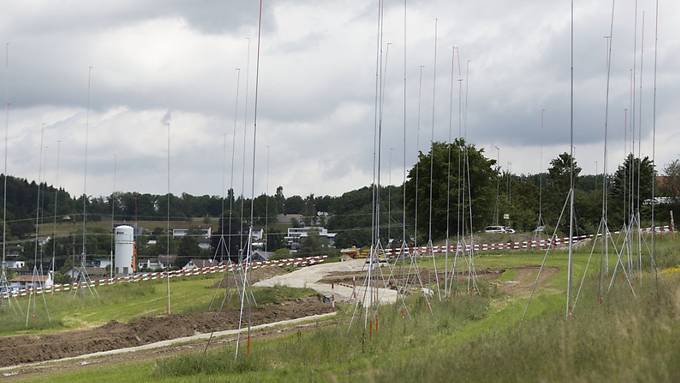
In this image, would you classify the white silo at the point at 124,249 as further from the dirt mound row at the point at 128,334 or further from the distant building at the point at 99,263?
the dirt mound row at the point at 128,334

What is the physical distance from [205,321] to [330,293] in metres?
10.8

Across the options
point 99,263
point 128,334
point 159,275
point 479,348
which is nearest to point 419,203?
point 159,275

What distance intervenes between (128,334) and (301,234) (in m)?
63.3

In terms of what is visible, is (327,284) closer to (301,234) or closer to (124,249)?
(124,249)

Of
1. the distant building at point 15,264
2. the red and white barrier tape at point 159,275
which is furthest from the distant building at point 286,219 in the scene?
the red and white barrier tape at point 159,275

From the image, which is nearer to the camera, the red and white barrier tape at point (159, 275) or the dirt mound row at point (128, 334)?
the dirt mound row at point (128, 334)

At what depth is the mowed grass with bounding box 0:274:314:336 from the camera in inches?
1713

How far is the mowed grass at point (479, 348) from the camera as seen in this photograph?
13.4m

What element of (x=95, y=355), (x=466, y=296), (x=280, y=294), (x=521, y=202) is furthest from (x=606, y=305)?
(x=521, y=202)

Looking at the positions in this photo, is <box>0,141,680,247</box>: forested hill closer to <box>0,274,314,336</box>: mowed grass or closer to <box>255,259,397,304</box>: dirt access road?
<box>255,259,397,304</box>: dirt access road

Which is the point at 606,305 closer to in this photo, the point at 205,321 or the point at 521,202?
the point at 205,321

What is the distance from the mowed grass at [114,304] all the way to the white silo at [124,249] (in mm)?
17261

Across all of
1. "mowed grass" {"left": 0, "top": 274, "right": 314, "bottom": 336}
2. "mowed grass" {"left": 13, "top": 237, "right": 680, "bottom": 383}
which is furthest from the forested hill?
"mowed grass" {"left": 13, "top": 237, "right": 680, "bottom": 383}

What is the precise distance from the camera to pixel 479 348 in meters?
17.1
